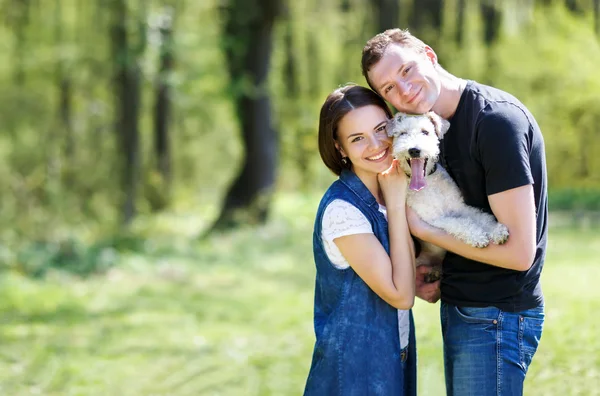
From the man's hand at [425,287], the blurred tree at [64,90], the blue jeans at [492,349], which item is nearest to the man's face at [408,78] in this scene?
the man's hand at [425,287]

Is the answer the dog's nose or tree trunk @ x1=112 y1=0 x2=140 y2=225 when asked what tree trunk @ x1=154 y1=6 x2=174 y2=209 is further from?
the dog's nose

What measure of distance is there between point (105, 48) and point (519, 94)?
1113cm

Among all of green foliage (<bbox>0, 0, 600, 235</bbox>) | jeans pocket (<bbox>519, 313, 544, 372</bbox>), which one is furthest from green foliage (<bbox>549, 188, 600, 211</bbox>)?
jeans pocket (<bbox>519, 313, 544, 372</bbox>)

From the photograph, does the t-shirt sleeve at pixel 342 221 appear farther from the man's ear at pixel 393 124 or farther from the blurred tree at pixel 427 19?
the blurred tree at pixel 427 19

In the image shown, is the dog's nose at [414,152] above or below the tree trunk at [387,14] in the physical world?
below

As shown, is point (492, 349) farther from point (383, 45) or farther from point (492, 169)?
point (383, 45)

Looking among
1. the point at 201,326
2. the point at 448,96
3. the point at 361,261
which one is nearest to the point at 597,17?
the point at 201,326

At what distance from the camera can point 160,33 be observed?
1777cm

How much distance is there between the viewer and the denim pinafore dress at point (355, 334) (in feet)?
9.90

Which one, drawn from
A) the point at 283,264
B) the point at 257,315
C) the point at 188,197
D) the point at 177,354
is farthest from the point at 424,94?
the point at 188,197

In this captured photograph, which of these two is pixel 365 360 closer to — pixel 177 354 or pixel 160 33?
pixel 177 354

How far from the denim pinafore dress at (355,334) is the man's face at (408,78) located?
359 millimetres

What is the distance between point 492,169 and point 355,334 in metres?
0.78

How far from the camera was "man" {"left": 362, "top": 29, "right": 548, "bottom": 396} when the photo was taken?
9.25ft
